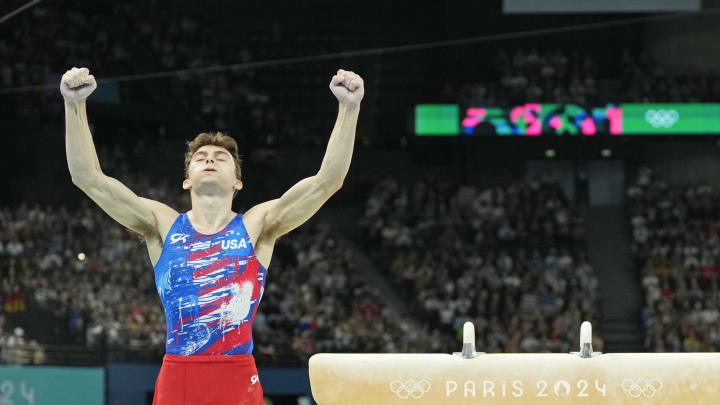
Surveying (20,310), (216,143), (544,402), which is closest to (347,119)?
(216,143)

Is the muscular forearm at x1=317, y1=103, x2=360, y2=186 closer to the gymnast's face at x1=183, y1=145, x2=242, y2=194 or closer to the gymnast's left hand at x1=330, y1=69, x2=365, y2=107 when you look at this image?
the gymnast's left hand at x1=330, y1=69, x2=365, y2=107

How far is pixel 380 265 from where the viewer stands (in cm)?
2305

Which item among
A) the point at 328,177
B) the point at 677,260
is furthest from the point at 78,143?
the point at 677,260

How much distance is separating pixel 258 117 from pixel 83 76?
2151 cm

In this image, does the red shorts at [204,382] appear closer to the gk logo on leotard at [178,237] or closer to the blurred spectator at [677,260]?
the gk logo on leotard at [178,237]

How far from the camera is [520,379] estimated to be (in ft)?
17.7

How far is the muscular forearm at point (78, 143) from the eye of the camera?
4.39m

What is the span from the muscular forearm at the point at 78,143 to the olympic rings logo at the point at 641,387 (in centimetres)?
289

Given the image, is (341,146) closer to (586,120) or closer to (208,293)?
(208,293)

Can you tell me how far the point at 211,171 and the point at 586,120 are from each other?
21.6 meters

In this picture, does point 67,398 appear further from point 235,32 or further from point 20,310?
point 235,32

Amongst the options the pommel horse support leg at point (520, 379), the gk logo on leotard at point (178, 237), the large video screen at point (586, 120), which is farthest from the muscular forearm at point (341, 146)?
the large video screen at point (586, 120)

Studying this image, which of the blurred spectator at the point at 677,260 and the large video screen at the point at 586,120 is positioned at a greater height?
the large video screen at the point at 586,120

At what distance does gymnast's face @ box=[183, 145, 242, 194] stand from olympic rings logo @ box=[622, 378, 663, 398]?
2.31 metres
